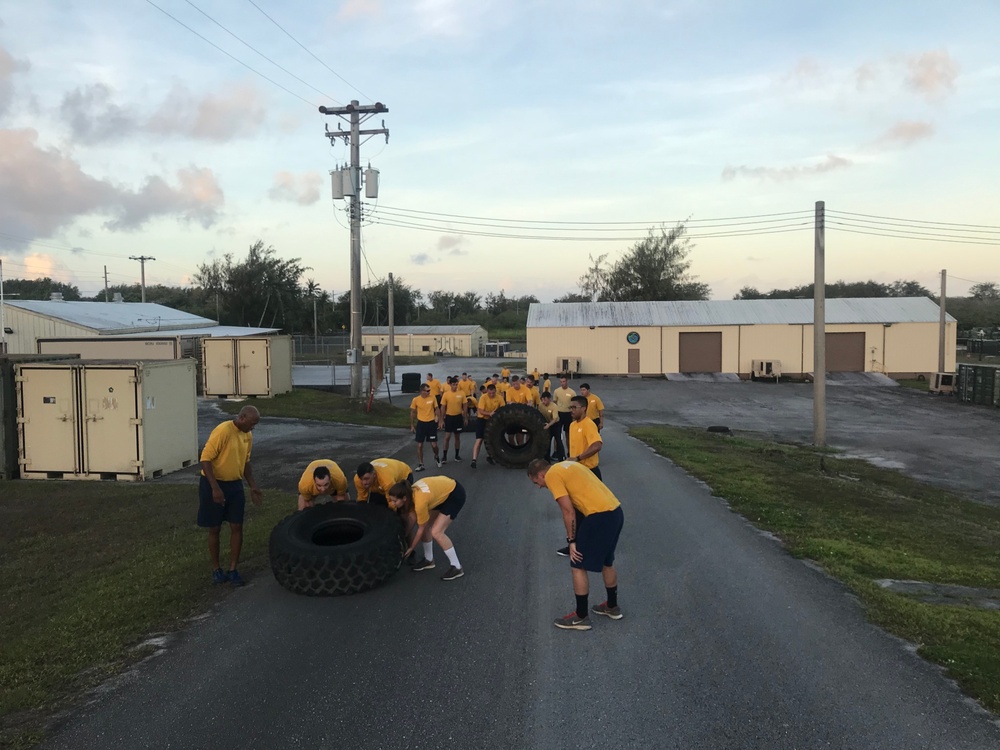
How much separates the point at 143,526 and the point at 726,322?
1570 inches

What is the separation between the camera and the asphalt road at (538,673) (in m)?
4.21

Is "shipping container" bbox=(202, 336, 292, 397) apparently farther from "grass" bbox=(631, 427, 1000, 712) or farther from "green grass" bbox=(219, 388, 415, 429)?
"grass" bbox=(631, 427, 1000, 712)

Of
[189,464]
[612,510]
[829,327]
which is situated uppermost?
[829,327]

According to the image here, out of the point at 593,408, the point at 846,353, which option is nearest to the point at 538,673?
the point at 593,408

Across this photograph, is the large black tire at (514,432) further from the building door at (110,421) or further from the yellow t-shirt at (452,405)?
the building door at (110,421)

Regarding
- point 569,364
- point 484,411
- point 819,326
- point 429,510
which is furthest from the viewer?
point 569,364

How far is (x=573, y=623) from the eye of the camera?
581 cm

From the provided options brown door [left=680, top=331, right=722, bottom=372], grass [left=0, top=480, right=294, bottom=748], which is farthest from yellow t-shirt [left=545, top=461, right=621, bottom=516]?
brown door [left=680, top=331, right=722, bottom=372]

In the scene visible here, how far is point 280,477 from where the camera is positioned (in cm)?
1330

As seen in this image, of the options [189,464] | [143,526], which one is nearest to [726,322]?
[189,464]

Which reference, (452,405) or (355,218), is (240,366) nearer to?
(355,218)

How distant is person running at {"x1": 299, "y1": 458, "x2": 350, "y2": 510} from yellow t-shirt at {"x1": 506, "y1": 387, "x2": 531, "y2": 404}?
784 centimetres

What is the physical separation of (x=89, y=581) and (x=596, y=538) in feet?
17.3

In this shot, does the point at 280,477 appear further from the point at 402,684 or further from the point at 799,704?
the point at 799,704
